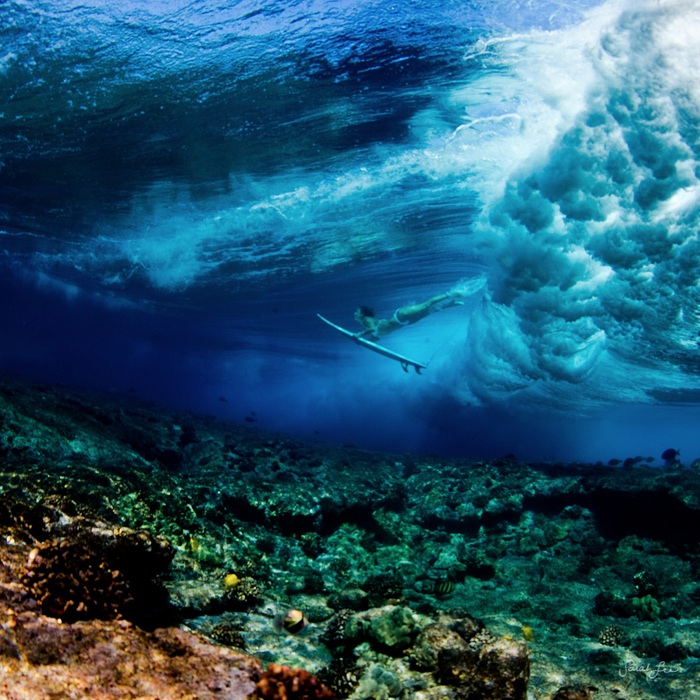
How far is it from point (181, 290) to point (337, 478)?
891 inches

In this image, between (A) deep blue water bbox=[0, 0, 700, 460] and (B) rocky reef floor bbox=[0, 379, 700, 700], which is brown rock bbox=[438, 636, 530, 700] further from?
(A) deep blue water bbox=[0, 0, 700, 460]

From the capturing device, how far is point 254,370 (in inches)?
2630

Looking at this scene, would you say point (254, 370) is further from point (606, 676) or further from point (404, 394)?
point (606, 676)

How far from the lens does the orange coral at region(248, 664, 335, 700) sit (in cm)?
324

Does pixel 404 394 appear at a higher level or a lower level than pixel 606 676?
lower

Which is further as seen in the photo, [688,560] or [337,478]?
[337,478]

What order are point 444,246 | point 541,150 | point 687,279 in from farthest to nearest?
point 444,246 → point 687,279 → point 541,150

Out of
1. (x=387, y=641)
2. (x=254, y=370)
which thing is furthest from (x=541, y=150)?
(x=254, y=370)

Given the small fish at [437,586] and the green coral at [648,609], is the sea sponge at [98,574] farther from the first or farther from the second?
the green coral at [648,609]

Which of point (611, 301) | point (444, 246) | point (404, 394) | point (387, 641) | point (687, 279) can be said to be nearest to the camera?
point (387, 641)

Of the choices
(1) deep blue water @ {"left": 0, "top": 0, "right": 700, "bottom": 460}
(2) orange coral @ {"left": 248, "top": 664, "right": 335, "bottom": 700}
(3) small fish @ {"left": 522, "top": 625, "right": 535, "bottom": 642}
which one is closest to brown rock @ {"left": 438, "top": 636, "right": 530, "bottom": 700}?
(2) orange coral @ {"left": 248, "top": 664, "right": 335, "bottom": 700}

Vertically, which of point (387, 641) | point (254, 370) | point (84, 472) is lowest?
point (254, 370)

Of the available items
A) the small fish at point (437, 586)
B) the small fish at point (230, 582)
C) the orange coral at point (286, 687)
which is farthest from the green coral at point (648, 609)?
the orange coral at point (286, 687)

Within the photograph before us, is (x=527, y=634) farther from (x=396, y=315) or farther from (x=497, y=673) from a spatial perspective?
(x=396, y=315)
